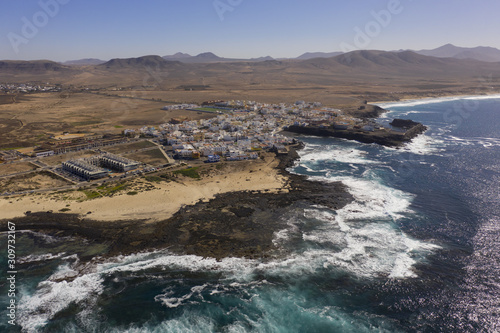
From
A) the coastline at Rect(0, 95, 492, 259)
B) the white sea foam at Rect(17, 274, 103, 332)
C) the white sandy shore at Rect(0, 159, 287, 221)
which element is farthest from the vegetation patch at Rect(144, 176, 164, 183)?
the white sea foam at Rect(17, 274, 103, 332)

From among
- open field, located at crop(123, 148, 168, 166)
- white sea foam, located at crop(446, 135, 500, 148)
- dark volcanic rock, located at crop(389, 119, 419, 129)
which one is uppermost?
dark volcanic rock, located at crop(389, 119, 419, 129)

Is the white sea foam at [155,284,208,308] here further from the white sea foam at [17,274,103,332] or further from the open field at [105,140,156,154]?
the open field at [105,140,156,154]

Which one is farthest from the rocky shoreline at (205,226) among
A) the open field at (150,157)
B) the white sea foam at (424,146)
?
the white sea foam at (424,146)

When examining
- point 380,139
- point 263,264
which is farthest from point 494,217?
point 380,139

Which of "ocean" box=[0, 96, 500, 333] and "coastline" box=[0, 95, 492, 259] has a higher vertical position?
"coastline" box=[0, 95, 492, 259]

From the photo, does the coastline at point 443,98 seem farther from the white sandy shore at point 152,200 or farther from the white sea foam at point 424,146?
the white sandy shore at point 152,200

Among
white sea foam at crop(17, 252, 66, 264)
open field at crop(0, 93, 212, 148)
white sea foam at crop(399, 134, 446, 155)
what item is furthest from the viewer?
open field at crop(0, 93, 212, 148)

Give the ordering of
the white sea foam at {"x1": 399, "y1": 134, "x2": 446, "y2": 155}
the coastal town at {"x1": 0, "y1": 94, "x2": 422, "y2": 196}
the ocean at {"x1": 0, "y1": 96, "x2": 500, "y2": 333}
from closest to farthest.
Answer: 1. the ocean at {"x1": 0, "y1": 96, "x2": 500, "y2": 333}
2. the coastal town at {"x1": 0, "y1": 94, "x2": 422, "y2": 196}
3. the white sea foam at {"x1": 399, "y1": 134, "x2": 446, "y2": 155}
